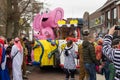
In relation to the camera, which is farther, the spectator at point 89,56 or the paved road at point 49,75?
the paved road at point 49,75

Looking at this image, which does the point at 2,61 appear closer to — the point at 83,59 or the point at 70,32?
the point at 83,59

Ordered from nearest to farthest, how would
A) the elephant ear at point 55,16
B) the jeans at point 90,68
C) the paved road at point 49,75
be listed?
the jeans at point 90,68 < the paved road at point 49,75 < the elephant ear at point 55,16

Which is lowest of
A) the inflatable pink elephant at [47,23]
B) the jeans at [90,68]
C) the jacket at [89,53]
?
the jeans at [90,68]

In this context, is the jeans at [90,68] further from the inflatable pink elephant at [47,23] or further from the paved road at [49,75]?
the inflatable pink elephant at [47,23]

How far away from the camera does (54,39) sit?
64.8ft

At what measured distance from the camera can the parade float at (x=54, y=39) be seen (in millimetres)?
17562

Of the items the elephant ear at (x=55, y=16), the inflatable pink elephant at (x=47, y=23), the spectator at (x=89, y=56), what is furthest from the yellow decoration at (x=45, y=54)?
the spectator at (x=89, y=56)

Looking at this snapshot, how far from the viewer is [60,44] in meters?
17.5

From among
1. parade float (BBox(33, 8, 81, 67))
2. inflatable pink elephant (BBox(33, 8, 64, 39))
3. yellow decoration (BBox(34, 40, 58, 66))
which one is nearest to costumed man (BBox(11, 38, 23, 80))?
parade float (BBox(33, 8, 81, 67))

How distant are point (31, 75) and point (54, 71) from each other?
5.75ft

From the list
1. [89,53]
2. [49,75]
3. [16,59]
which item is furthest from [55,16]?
[89,53]

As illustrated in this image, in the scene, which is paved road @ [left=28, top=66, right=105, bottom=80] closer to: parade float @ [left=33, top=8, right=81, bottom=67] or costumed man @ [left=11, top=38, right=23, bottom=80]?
parade float @ [left=33, top=8, right=81, bottom=67]

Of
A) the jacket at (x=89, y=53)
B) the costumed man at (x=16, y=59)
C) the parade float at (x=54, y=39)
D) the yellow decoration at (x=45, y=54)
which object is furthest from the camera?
the yellow decoration at (x=45, y=54)

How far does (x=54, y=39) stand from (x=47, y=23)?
2526mm
